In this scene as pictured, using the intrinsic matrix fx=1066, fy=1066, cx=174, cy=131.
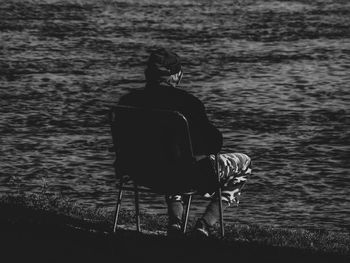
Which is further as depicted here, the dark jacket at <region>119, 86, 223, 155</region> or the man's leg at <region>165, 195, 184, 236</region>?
the man's leg at <region>165, 195, 184, 236</region>

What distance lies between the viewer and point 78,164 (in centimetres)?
1329

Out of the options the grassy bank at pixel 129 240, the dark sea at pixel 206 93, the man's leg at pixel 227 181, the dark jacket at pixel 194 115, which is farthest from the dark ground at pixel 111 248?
the dark sea at pixel 206 93

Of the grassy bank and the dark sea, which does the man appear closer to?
the grassy bank

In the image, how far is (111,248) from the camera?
22.1 feet

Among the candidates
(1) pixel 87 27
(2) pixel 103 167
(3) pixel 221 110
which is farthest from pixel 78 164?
(1) pixel 87 27

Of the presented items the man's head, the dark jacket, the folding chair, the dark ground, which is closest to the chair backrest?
the folding chair

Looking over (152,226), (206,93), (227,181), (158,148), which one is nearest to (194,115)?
(158,148)

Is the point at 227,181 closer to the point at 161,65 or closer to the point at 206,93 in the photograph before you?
the point at 161,65

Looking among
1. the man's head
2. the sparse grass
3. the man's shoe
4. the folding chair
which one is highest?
the man's head

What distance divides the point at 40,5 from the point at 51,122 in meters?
24.0

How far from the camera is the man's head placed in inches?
273

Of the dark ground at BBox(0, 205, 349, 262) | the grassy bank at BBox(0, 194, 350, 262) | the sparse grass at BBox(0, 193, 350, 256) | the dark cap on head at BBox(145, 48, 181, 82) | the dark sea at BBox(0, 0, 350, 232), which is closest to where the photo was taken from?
the dark ground at BBox(0, 205, 349, 262)

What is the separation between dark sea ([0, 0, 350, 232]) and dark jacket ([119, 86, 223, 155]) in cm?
373

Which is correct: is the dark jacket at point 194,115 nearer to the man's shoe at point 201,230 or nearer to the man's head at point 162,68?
the man's head at point 162,68
